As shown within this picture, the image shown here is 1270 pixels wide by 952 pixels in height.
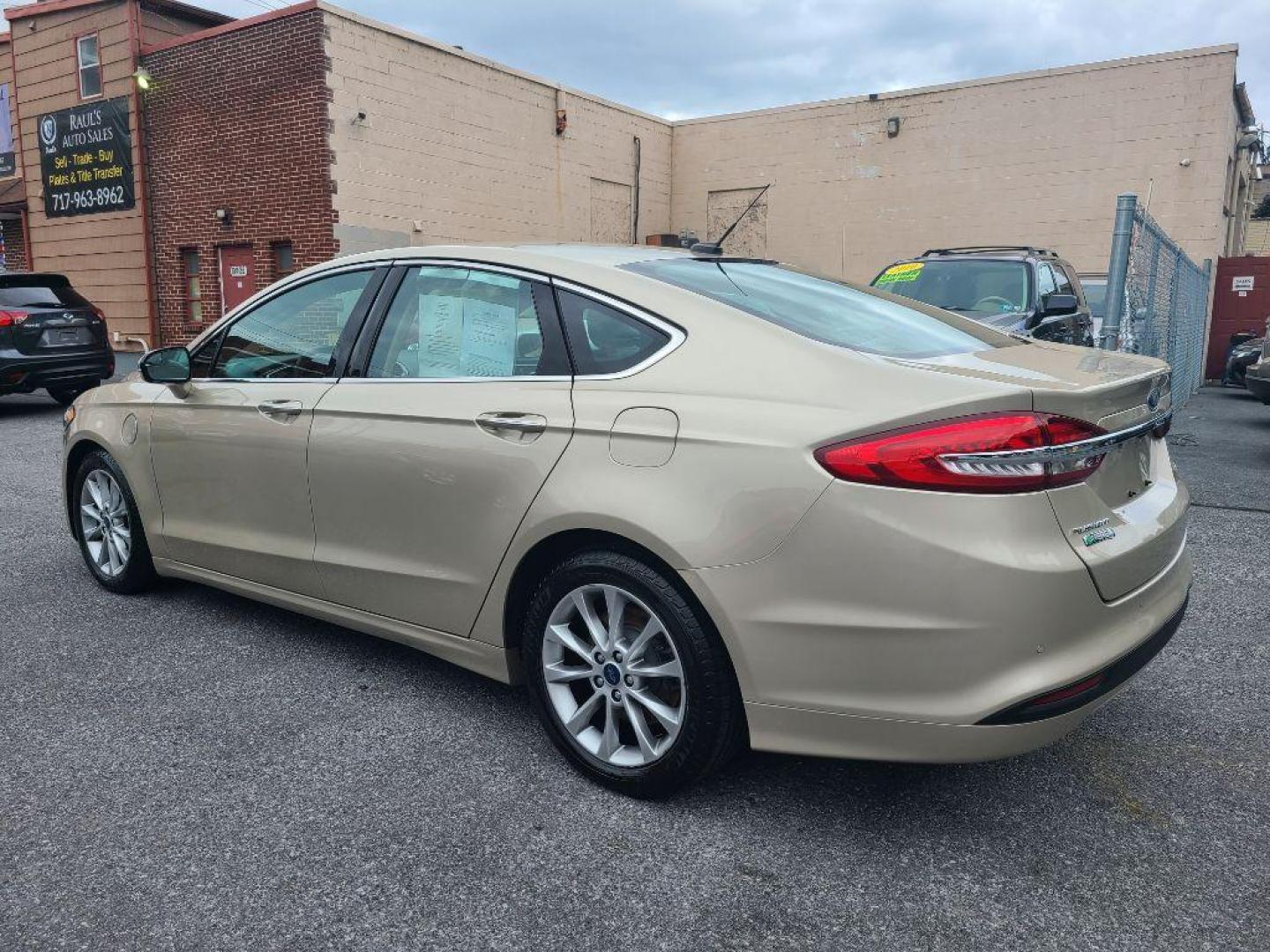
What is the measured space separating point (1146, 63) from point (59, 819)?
18388mm

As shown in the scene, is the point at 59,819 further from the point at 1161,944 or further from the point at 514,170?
the point at 514,170

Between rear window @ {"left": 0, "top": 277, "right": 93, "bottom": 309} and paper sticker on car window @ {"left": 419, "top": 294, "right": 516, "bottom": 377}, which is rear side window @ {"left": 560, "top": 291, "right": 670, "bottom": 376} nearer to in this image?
paper sticker on car window @ {"left": 419, "top": 294, "right": 516, "bottom": 377}

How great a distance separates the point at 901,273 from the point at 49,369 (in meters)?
9.29

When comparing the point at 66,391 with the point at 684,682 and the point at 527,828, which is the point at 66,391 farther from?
the point at 684,682

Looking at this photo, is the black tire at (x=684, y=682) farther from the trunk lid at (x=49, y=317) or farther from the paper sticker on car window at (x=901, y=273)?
the trunk lid at (x=49, y=317)

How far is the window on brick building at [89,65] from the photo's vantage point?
54.8 ft

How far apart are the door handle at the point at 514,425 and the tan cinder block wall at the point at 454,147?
10681mm

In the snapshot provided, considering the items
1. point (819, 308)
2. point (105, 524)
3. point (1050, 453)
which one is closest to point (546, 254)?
point (819, 308)

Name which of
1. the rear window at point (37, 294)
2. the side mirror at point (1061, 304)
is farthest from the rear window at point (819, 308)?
the rear window at point (37, 294)

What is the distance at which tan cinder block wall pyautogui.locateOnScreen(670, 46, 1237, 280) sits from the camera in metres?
16.0

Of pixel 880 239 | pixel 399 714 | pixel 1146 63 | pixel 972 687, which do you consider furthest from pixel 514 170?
pixel 972 687

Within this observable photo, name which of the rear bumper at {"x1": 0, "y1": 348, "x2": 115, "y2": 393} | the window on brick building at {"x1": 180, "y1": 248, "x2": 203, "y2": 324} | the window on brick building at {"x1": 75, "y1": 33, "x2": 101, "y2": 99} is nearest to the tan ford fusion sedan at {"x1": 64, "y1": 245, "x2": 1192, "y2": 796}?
the rear bumper at {"x1": 0, "y1": 348, "x2": 115, "y2": 393}

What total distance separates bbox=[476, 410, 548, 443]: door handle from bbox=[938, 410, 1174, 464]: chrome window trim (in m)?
1.16

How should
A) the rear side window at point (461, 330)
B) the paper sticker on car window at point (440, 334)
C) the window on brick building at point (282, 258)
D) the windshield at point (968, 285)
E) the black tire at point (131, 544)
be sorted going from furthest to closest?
the window on brick building at point (282, 258), the windshield at point (968, 285), the black tire at point (131, 544), the paper sticker on car window at point (440, 334), the rear side window at point (461, 330)
